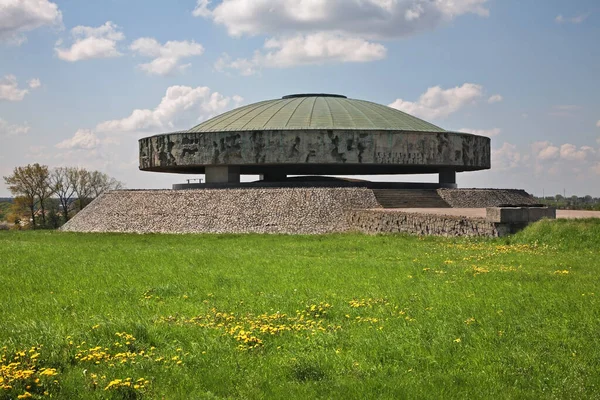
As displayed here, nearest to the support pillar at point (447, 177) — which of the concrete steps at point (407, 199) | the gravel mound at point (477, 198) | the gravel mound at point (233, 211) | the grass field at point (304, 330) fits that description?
the gravel mound at point (477, 198)

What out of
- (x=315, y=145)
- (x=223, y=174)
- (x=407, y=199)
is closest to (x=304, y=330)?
(x=407, y=199)

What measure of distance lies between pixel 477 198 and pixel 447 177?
18.5 feet

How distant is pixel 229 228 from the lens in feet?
96.7

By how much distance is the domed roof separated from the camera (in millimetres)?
36969

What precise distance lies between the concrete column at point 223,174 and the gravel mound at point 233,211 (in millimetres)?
2761

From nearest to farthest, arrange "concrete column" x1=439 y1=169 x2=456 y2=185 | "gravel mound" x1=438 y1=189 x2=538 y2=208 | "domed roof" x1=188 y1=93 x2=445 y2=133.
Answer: "gravel mound" x1=438 y1=189 x2=538 y2=208
"domed roof" x1=188 y1=93 x2=445 y2=133
"concrete column" x1=439 y1=169 x2=456 y2=185

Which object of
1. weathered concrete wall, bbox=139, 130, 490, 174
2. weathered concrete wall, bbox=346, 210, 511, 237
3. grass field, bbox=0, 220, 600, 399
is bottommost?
grass field, bbox=0, 220, 600, 399

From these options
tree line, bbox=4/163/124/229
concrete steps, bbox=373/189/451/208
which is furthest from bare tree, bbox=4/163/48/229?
concrete steps, bbox=373/189/451/208

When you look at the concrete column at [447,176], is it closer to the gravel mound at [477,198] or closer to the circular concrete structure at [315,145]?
the circular concrete structure at [315,145]

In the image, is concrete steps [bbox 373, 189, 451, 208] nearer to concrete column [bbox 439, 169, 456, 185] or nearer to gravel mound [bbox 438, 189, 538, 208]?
gravel mound [bbox 438, 189, 538, 208]

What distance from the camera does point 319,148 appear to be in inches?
1355

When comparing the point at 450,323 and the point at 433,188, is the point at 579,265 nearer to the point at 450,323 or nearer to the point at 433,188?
the point at 450,323

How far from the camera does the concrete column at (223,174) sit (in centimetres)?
3659

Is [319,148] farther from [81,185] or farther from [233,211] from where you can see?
[81,185]
